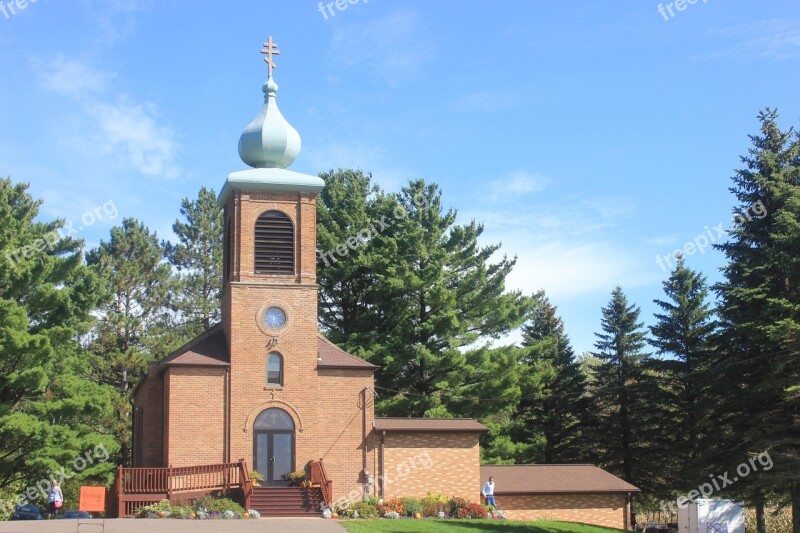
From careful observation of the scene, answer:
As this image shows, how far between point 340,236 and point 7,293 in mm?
16839

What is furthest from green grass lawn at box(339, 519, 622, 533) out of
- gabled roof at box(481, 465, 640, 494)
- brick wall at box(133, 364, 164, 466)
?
brick wall at box(133, 364, 164, 466)

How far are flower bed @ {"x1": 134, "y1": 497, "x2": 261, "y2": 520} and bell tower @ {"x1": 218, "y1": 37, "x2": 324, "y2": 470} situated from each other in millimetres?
2952

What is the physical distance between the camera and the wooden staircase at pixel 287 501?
1205 inches

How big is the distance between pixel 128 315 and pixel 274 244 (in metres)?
23.9

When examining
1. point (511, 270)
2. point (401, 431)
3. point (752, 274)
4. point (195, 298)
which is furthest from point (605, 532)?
point (195, 298)

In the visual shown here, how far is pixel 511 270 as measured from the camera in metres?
49.9

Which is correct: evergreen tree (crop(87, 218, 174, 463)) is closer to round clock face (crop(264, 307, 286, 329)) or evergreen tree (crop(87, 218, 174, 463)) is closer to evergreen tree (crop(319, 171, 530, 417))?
evergreen tree (crop(319, 171, 530, 417))

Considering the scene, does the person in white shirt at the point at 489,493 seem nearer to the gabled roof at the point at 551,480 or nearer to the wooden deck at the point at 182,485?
the gabled roof at the point at 551,480

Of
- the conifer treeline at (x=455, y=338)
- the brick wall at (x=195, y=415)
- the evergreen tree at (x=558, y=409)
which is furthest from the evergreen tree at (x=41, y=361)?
the evergreen tree at (x=558, y=409)

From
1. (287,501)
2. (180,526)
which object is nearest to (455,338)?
(287,501)

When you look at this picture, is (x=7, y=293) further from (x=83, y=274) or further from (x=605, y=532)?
(x=605, y=532)

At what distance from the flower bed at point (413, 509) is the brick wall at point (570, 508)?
2.60 m

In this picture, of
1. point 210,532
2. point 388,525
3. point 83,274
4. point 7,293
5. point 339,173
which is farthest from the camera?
point 339,173

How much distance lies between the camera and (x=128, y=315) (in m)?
56.5
